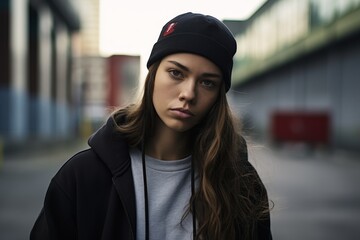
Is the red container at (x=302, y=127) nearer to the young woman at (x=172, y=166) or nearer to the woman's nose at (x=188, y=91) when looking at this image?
the young woman at (x=172, y=166)

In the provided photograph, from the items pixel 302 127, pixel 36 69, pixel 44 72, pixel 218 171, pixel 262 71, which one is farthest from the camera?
pixel 262 71

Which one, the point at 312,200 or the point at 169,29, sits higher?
the point at 169,29

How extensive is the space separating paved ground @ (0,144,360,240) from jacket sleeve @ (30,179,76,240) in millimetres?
860

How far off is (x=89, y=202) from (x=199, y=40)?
64 cm

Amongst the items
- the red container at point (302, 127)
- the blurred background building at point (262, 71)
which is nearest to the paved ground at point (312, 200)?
the blurred background building at point (262, 71)

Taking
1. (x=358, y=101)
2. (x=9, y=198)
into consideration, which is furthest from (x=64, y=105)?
(x=9, y=198)

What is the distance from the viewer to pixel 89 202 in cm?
173

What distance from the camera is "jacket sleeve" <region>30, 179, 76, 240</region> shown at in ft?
5.65

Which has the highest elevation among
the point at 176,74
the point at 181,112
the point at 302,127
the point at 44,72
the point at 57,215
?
the point at 44,72

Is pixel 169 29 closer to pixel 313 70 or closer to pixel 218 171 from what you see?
pixel 218 171

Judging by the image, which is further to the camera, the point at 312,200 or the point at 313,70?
the point at 313,70

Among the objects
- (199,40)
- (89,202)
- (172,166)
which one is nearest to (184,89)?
(199,40)

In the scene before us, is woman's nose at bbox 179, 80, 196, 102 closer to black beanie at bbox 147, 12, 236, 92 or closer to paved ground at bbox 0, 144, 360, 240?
black beanie at bbox 147, 12, 236, 92

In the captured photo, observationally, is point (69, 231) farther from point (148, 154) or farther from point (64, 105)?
point (64, 105)
